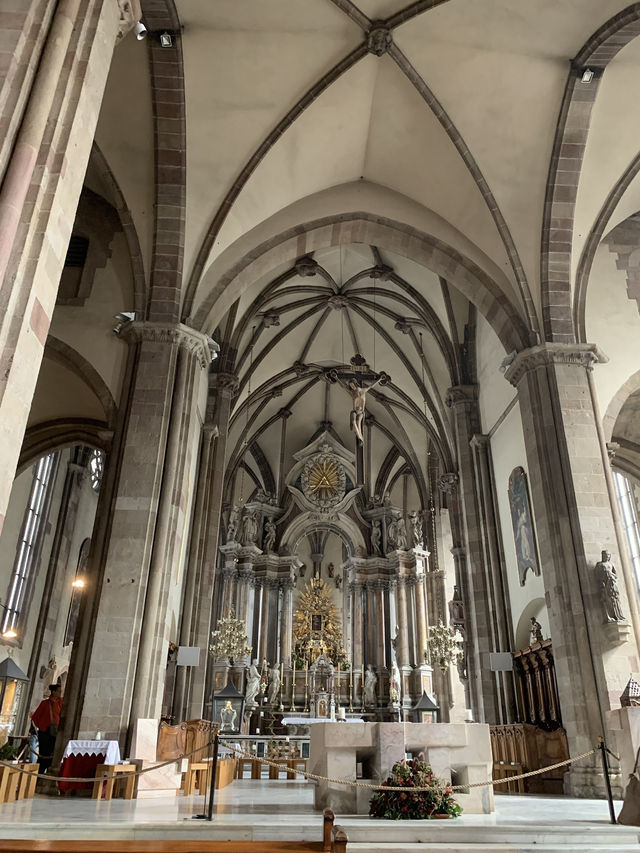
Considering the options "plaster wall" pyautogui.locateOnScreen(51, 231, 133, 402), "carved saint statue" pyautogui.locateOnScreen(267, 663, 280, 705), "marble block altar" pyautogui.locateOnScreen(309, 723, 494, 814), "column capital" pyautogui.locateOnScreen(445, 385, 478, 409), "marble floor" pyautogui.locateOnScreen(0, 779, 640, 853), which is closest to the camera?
"marble floor" pyautogui.locateOnScreen(0, 779, 640, 853)

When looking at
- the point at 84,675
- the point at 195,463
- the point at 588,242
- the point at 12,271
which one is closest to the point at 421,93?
the point at 588,242

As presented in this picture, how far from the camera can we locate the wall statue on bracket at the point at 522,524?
1297cm

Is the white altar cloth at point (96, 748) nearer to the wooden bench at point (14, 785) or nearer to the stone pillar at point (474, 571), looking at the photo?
the wooden bench at point (14, 785)

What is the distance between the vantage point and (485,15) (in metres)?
10.7

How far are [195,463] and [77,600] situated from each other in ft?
29.7

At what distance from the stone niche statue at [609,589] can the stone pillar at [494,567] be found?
442cm

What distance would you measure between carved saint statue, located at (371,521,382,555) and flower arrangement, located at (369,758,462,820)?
1931 centimetres

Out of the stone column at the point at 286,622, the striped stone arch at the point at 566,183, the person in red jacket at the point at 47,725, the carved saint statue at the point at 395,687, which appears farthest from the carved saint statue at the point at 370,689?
the striped stone arch at the point at 566,183

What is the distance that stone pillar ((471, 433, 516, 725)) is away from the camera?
44.1 feet

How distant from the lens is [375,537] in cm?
2617

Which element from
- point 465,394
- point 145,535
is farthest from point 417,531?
point 145,535

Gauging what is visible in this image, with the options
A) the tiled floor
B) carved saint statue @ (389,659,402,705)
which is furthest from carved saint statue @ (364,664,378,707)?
the tiled floor

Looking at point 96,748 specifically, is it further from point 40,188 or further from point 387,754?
point 40,188

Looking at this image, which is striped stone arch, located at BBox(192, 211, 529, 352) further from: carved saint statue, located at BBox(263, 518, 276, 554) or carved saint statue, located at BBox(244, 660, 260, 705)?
carved saint statue, located at BBox(263, 518, 276, 554)
